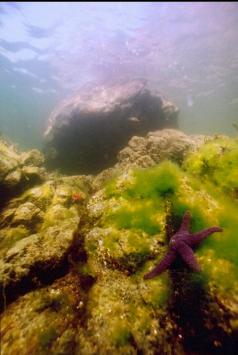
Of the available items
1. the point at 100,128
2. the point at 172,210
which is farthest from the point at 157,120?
the point at 172,210

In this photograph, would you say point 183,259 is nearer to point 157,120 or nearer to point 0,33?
point 157,120

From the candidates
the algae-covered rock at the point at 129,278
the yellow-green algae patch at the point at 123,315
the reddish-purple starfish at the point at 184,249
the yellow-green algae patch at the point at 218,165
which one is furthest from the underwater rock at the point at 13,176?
the reddish-purple starfish at the point at 184,249

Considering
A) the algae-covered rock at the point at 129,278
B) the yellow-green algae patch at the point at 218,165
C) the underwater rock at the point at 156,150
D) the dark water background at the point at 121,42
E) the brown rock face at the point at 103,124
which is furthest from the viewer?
the dark water background at the point at 121,42

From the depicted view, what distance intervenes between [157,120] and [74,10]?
462 inches

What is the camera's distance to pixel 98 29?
20.0 meters

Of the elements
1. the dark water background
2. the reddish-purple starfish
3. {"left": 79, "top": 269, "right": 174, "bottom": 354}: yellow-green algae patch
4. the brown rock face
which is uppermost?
the dark water background

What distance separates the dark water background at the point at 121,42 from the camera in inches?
677

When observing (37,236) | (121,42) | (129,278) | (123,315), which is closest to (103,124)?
(37,236)

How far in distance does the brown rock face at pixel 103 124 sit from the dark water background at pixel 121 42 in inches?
271

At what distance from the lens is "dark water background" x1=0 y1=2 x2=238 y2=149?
17.2 meters

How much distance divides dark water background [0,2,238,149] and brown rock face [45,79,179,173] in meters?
6.87

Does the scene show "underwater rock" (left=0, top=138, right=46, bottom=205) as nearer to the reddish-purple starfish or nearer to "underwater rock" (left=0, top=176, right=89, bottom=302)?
"underwater rock" (left=0, top=176, right=89, bottom=302)

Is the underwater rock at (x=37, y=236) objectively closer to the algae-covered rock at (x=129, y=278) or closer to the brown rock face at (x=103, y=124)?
the algae-covered rock at (x=129, y=278)

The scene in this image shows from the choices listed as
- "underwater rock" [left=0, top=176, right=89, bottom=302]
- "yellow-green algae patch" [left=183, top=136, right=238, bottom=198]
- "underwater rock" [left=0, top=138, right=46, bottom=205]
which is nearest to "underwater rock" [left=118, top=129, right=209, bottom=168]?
"yellow-green algae patch" [left=183, top=136, right=238, bottom=198]
